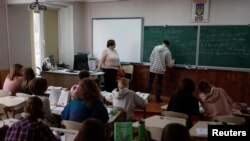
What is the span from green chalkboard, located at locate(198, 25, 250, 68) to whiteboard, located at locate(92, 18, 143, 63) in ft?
5.24

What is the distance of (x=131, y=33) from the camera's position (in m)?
7.05

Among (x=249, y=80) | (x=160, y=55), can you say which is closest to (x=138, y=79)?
(x=160, y=55)

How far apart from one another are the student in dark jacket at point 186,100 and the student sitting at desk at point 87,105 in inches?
41.1

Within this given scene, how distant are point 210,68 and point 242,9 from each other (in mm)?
1422

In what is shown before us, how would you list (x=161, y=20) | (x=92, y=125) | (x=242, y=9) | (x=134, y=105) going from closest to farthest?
1. (x=92, y=125)
2. (x=134, y=105)
3. (x=242, y=9)
4. (x=161, y=20)

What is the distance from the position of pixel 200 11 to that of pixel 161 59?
54.2 inches

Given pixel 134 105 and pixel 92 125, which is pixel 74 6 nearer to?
pixel 134 105

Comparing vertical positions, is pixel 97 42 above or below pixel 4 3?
below

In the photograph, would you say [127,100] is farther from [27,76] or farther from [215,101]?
[27,76]

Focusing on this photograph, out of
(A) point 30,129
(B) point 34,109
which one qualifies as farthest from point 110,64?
(A) point 30,129

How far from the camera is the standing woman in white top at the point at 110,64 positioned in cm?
621

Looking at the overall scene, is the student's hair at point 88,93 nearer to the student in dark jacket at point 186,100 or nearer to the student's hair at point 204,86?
the student in dark jacket at point 186,100

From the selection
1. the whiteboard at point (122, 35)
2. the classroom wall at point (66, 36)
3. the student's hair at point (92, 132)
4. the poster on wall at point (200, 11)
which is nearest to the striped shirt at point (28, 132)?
the student's hair at point (92, 132)

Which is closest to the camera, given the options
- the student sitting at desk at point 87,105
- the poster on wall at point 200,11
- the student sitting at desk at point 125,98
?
the student sitting at desk at point 87,105
